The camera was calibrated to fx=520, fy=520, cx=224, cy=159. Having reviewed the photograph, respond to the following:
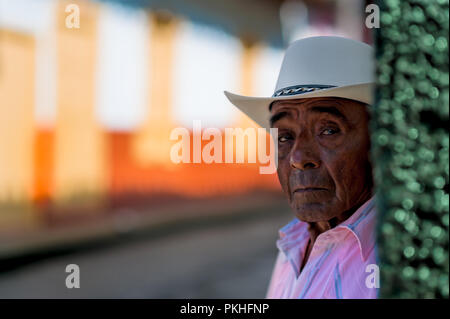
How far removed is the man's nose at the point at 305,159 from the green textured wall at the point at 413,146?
0.62 m

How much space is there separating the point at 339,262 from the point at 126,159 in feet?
25.3

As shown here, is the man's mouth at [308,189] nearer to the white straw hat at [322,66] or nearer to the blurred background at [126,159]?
the white straw hat at [322,66]

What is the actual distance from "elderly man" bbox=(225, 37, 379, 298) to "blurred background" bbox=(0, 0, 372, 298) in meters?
3.77

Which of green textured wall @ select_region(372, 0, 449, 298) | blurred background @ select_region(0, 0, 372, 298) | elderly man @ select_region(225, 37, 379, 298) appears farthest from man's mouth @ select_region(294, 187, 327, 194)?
blurred background @ select_region(0, 0, 372, 298)

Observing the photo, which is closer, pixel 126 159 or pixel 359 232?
pixel 359 232

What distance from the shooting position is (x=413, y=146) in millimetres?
625

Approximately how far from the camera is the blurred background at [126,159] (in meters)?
6.16

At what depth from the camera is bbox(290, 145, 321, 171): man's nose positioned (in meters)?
1.26

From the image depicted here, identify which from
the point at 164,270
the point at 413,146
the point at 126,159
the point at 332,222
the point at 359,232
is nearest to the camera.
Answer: the point at 413,146

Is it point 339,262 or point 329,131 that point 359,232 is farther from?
point 329,131

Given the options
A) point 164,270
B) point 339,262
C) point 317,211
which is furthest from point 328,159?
point 164,270

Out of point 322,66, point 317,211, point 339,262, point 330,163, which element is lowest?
point 339,262

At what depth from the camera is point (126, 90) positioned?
28.2 ft

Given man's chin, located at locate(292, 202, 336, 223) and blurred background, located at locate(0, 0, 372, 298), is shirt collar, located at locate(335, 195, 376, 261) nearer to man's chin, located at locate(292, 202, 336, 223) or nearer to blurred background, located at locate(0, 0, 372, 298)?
man's chin, located at locate(292, 202, 336, 223)
